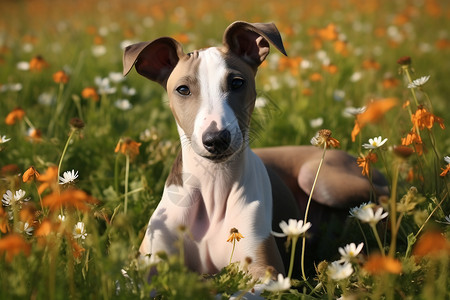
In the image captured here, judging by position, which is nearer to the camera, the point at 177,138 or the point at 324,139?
the point at 324,139

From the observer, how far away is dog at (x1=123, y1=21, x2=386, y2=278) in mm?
2703

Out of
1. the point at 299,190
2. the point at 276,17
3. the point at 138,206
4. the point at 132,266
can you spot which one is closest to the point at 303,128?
the point at 299,190

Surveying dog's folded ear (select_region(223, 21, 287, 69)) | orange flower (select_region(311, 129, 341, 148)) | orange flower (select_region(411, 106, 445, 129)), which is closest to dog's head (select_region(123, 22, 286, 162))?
dog's folded ear (select_region(223, 21, 287, 69))

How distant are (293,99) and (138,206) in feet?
8.16

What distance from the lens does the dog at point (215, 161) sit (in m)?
2.70

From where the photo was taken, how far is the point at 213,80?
2.76 metres

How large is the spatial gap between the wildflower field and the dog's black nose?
1.49ft

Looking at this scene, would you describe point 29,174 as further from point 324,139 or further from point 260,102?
point 260,102

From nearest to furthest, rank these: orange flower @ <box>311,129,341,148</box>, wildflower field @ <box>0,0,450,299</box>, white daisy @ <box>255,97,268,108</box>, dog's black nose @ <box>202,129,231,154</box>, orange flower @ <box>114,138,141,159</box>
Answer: wildflower field @ <box>0,0,450,299</box> < dog's black nose @ <box>202,129,231,154</box> < orange flower @ <box>311,129,341,148</box> < orange flower @ <box>114,138,141,159</box> < white daisy @ <box>255,97,268,108</box>

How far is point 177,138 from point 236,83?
Answer: 1990 millimetres

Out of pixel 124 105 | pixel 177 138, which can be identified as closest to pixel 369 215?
pixel 177 138

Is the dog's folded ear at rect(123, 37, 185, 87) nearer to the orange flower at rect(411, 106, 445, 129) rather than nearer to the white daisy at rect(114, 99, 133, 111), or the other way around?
the orange flower at rect(411, 106, 445, 129)

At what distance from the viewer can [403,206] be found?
2252 millimetres

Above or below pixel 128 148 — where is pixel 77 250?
below
